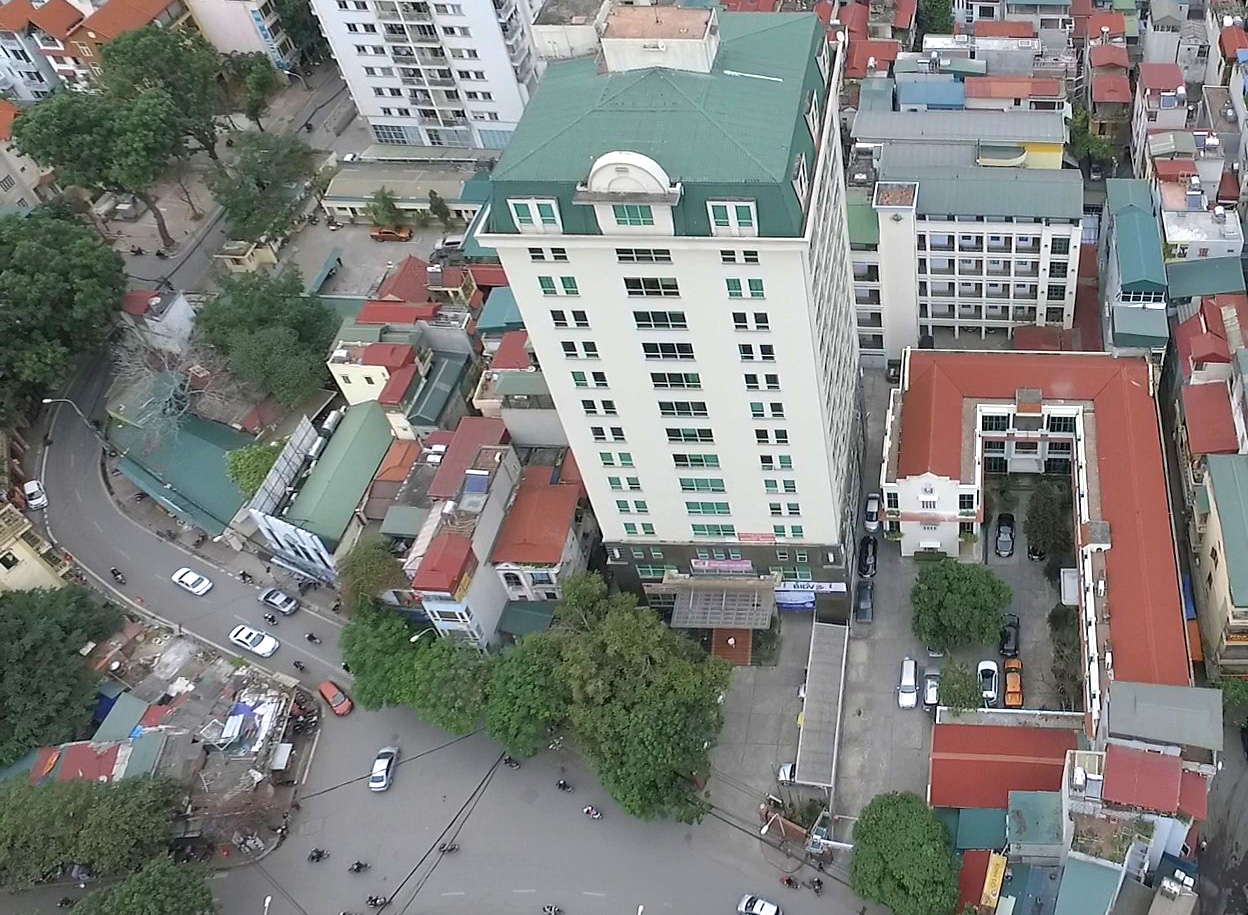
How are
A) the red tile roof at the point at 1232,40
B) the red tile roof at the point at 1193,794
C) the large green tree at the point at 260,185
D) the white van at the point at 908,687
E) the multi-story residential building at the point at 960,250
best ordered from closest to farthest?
the red tile roof at the point at 1193,794, the white van at the point at 908,687, the multi-story residential building at the point at 960,250, the red tile roof at the point at 1232,40, the large green tree at the point at 260,185

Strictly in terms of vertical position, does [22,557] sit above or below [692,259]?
below

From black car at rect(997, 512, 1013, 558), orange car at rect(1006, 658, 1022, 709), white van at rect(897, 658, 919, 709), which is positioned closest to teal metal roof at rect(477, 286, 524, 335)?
white van at rect(897, 658, 919, 709)

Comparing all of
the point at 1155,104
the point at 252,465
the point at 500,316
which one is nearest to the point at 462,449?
the point at 500,316

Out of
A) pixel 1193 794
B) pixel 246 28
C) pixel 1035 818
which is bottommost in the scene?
pixel 1035 818

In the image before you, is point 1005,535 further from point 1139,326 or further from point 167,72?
point 167,72

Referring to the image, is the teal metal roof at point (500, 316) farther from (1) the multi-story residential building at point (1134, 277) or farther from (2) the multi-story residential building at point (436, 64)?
(1) the multi-story residential building at point (1134, 277)

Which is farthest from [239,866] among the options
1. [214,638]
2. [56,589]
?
[56,589]

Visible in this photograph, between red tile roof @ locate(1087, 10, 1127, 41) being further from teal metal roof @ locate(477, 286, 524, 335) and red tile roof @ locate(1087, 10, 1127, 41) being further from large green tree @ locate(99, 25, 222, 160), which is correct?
large green tree @ locate(99, 25, 222, 160)

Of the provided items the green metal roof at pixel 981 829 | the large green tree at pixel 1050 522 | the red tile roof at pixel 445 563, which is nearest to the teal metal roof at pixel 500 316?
the red tile roof at pixel 445 563
